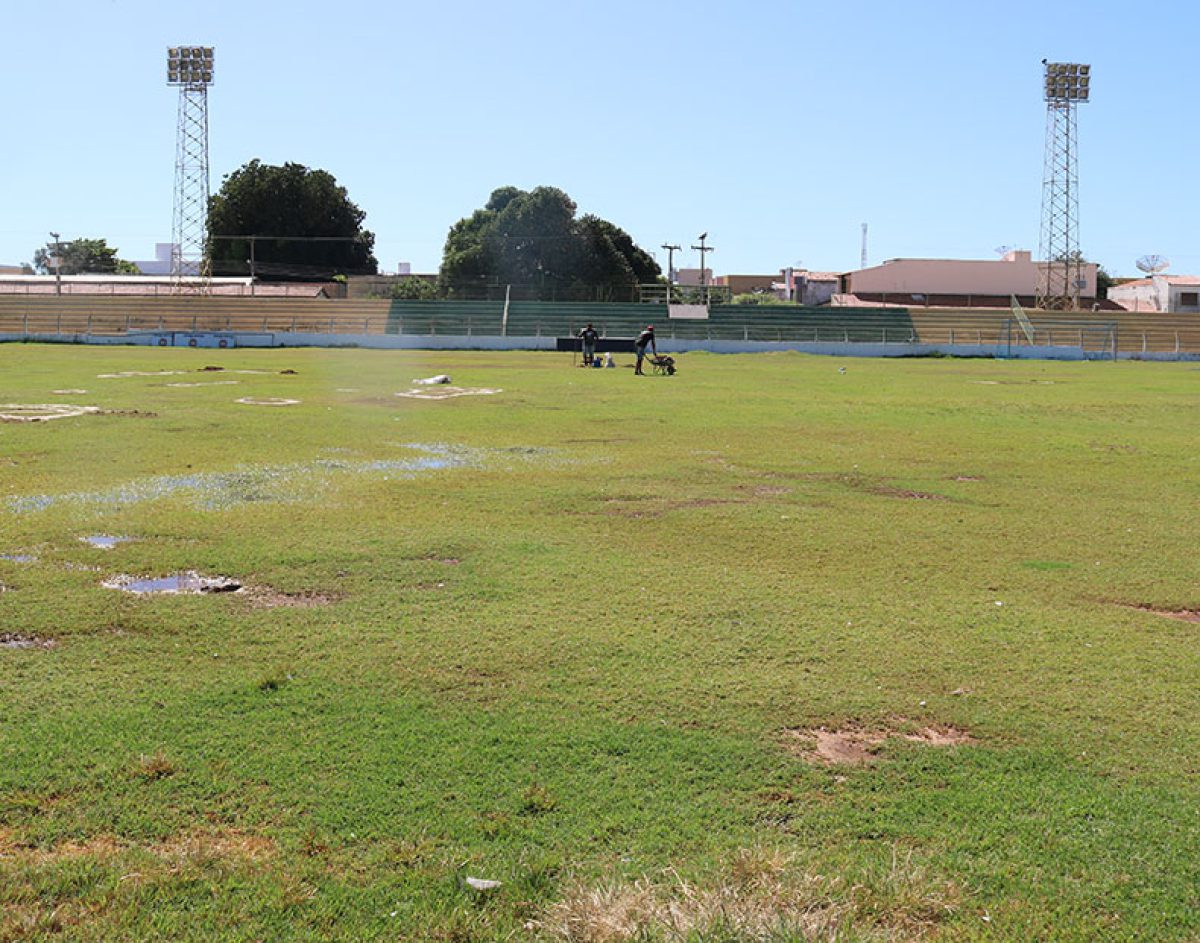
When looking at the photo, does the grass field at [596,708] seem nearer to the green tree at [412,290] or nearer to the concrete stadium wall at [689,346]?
the concrete stadium wall at [689,346]

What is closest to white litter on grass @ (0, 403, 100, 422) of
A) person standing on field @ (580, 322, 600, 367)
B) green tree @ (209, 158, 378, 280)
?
person standing on field @ (580, 322, 600, 367)

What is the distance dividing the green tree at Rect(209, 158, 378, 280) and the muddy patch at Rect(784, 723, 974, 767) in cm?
9473

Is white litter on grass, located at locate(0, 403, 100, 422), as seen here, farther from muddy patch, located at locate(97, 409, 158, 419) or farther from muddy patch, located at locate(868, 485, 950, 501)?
muddy patch, located at locate(868, 485, 950, 501)

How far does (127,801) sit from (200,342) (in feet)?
167

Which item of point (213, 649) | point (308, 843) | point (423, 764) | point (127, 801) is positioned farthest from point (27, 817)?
point (213, 649)

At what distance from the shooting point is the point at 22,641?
21.7 ft

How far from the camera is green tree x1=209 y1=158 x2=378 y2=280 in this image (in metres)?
97.3

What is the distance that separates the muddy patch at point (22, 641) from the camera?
6.53 m

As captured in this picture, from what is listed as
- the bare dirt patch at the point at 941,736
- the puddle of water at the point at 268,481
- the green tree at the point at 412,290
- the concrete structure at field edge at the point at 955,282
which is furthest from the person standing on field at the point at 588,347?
the concrete structure at field edge at the point at 955,282

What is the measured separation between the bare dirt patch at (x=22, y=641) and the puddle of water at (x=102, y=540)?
256cm

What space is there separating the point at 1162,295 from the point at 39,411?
289 feet

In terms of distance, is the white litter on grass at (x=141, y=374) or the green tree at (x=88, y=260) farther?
the green tree at (x=88, y=260)

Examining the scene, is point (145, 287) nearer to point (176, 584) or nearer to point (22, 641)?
point (176, 584)

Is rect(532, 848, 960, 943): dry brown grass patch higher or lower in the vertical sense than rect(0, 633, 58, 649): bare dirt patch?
lower
